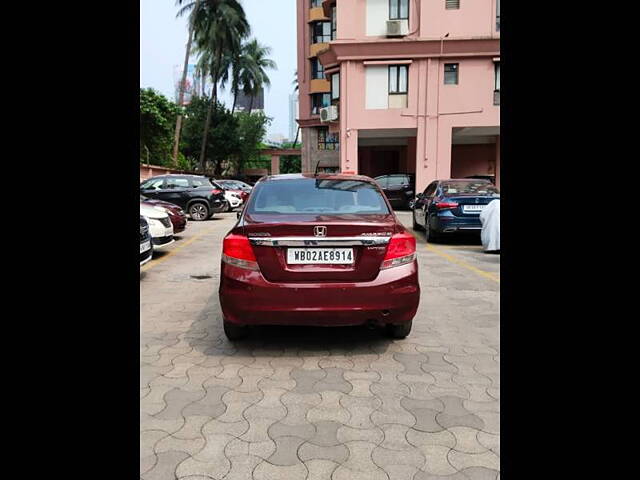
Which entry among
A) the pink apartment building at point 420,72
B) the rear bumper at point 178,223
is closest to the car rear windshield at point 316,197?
the rear bumper at point 178,223

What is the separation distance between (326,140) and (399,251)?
33.0m

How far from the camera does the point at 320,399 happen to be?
9.77 feet

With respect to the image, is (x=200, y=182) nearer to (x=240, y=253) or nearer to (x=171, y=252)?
(x=171, y=252)

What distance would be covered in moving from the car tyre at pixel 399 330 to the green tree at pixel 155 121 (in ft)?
80.0

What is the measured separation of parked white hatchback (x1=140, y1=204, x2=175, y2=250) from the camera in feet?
27.1

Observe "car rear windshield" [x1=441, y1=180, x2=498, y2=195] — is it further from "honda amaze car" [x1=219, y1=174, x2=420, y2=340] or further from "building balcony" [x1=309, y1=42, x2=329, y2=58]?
"building balcony" [x1=309, y1=42, x2=329, y2=58]

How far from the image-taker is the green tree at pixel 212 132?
123 feet

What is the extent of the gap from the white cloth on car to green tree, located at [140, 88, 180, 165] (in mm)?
21416

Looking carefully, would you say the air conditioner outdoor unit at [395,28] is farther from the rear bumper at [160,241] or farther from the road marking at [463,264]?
the rear bumper at [160,241]

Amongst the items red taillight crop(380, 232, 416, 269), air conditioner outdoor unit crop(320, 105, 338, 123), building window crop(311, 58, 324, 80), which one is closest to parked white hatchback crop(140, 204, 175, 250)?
red taillight crop(380, 232, 416, 269)

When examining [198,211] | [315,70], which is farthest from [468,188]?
[315,70]
